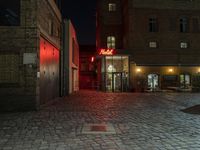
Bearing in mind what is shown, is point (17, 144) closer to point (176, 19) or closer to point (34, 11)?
point (34, 11)

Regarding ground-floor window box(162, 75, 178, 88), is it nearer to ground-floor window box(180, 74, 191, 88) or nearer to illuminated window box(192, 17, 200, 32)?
ground-floor window box(180, 74, 191, 88)

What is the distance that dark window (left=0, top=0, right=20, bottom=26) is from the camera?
14.0 meters

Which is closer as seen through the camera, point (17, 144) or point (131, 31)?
point (17, 144)

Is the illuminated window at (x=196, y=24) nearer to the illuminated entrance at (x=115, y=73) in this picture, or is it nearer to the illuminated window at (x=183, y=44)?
the illuminated window at (x=183, y=44)

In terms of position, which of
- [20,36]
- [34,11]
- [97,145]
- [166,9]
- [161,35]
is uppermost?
[166,9]

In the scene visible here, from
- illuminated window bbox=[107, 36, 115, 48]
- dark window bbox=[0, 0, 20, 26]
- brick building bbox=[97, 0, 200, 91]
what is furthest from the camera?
illuminated window bbox=[107, 36, 115, 48]

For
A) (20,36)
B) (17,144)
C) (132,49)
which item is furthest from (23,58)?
(132,49)

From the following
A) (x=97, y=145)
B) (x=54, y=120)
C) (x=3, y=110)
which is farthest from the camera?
(x=3, y=110)

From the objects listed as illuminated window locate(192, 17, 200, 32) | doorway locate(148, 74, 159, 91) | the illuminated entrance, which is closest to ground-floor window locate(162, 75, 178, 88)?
doorway locate(148, 74, 159, 91)

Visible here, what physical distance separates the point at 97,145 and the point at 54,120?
415cm

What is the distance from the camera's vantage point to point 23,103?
13945 mm

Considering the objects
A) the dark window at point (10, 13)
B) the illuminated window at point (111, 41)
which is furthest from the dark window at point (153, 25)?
the dark window at point (10, 13)

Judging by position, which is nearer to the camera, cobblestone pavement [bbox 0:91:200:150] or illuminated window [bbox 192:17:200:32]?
cobblestone pavement [bbox 0:91:200:150]

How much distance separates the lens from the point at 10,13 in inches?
556
